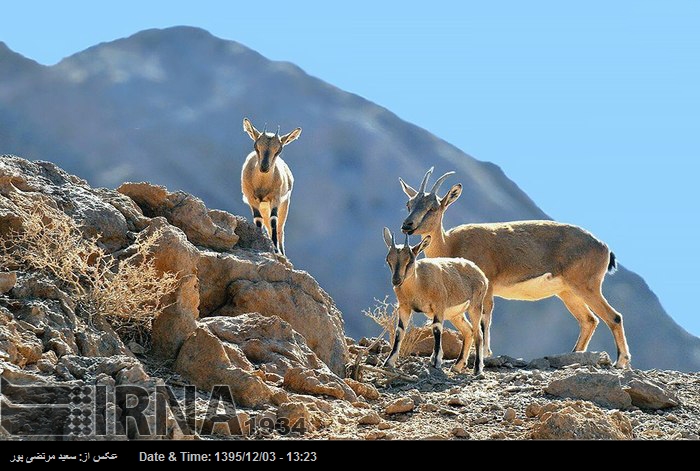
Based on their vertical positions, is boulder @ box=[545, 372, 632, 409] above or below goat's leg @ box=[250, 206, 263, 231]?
below

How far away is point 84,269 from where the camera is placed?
8773 millimetres

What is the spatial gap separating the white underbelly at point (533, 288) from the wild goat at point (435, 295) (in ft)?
7.45

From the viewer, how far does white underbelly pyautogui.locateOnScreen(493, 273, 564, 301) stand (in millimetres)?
14430

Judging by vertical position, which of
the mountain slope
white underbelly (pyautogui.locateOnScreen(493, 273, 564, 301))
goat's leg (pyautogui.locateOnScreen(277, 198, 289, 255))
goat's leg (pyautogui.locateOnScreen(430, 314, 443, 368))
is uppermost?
the mountain slope

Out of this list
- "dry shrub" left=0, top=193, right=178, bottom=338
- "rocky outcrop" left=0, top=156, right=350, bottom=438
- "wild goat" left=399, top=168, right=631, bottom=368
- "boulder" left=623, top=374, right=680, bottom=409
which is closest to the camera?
"rocky outcrop" left=0, top=156, right=350, bottom=438

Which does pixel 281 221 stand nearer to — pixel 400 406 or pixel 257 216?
pixel 257 216

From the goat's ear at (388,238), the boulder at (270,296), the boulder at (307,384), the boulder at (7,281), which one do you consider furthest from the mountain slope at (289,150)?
the boulder at (7,281)

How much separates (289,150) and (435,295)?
68.3 ft

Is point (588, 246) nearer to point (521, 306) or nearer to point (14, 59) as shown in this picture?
point (521, 306)

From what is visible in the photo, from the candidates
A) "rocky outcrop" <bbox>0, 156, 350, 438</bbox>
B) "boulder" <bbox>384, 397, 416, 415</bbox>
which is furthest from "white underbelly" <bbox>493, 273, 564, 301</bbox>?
"boulder" <bbox>384, 397, 416, 415</bbox>

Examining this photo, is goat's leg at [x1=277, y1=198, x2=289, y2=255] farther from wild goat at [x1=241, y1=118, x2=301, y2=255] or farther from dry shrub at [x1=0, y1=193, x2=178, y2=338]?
dry shrub at [x1=0, y1=193, x2=178, y2=338]

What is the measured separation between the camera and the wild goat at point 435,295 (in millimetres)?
11367

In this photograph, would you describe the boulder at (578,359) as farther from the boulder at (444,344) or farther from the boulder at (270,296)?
the boulder at (270,296)

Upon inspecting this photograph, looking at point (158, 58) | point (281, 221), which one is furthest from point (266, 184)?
point (158, 58)
